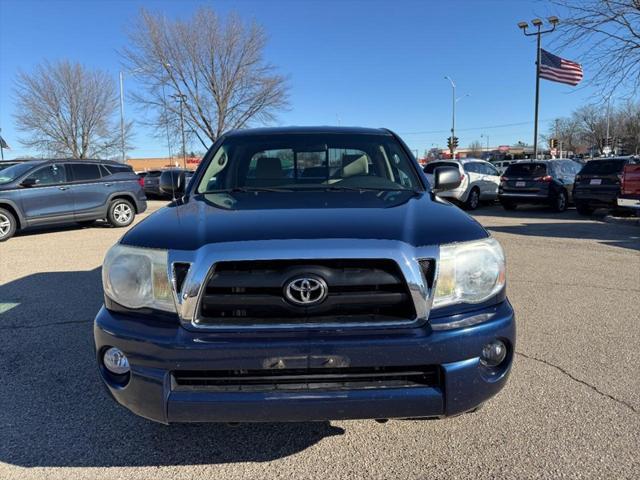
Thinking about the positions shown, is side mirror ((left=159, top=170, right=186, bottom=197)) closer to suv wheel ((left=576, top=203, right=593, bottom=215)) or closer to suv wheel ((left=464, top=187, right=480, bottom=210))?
suv wheel ((left=576, top=203, right=593, bottom=215))

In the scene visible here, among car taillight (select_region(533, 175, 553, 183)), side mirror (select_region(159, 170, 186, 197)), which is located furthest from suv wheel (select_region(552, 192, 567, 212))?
side mirror (select_region(159, 170, 186, 197))

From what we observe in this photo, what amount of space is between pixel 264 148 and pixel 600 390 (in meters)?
2.94

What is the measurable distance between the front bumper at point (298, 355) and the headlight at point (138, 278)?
113mm

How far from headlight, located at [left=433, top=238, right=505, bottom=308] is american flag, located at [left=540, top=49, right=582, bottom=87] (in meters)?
20.0

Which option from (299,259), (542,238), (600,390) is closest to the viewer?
(299,259)

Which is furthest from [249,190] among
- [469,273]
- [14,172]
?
[14,172]

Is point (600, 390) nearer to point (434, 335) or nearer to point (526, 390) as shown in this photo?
point (526, 390)

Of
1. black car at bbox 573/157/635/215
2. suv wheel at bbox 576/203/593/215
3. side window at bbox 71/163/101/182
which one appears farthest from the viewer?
suv wheel at bbox 576/203/593/215

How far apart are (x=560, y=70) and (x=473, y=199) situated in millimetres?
7546

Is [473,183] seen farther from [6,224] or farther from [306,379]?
[306,379]

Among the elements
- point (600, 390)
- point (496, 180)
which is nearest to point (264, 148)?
point (600, 390)

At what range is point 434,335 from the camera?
206cm

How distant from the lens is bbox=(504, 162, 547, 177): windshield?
586 inches

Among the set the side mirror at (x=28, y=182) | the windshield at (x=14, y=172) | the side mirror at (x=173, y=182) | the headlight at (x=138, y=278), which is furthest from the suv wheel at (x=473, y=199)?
the headlight at (x=138, y=278)
